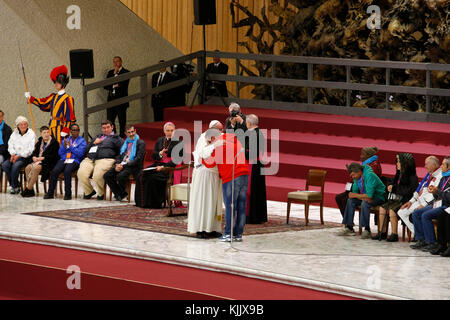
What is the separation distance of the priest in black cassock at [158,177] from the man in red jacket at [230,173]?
174cm

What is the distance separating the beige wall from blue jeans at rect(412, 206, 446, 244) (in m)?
7.13

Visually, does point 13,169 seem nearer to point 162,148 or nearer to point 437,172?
point 162,148

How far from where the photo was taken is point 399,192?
353 inches

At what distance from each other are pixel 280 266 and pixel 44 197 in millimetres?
4301

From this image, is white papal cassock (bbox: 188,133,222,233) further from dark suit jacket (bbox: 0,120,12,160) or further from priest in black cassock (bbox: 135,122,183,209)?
dark suit jacket (bbox: 0,120,12,160)

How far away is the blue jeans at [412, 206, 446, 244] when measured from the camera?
8383 mm

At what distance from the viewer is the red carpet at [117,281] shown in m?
7.25

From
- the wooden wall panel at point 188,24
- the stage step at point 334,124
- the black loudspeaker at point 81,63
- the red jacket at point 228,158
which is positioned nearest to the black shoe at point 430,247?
the red jacket at point 228,158

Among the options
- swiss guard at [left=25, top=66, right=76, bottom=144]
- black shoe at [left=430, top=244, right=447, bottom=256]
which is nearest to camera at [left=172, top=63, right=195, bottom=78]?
swiss guard at [left=25, top=66, right=76, bottom=144]

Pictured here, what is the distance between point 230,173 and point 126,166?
96.6 inches

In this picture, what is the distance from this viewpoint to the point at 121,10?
15.1 m

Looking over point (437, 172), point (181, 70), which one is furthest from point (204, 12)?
point (437, 172)
